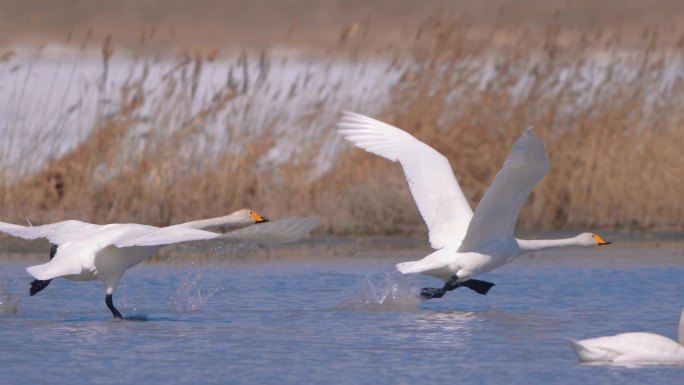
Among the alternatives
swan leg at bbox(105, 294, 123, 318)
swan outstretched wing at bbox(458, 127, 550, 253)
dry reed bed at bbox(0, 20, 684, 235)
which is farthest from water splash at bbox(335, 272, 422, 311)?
dry reed bed at bbox(0, 20, 684, 235)

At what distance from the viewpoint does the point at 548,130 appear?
1545 centimetres

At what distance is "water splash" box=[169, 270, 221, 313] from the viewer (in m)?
11.1

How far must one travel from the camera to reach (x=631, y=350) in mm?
8383

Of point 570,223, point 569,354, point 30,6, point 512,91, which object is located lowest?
point 569,354

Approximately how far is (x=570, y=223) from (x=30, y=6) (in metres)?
22.6

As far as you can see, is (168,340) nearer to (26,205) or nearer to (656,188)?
(26,205)

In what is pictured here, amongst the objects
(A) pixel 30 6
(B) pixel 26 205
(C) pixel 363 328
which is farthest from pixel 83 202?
(A) pixel 30 6

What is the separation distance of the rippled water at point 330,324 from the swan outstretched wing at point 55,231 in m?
0.52

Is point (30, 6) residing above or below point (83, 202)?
above

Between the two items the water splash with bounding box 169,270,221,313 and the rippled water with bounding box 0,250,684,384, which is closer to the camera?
the rippled water with bounding box 0,250,684,384

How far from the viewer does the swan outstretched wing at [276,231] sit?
30.6 feet

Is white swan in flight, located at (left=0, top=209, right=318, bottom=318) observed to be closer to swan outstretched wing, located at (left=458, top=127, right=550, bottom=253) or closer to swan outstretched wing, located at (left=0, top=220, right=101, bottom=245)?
swan outstretched wing, located at (left=0, top=220, right=101, bottom=245)

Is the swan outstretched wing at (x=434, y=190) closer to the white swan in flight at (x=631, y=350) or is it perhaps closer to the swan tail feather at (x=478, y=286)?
the swan tail feather at (x=478, y=286)

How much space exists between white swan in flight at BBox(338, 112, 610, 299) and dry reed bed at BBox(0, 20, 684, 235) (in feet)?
9.90
